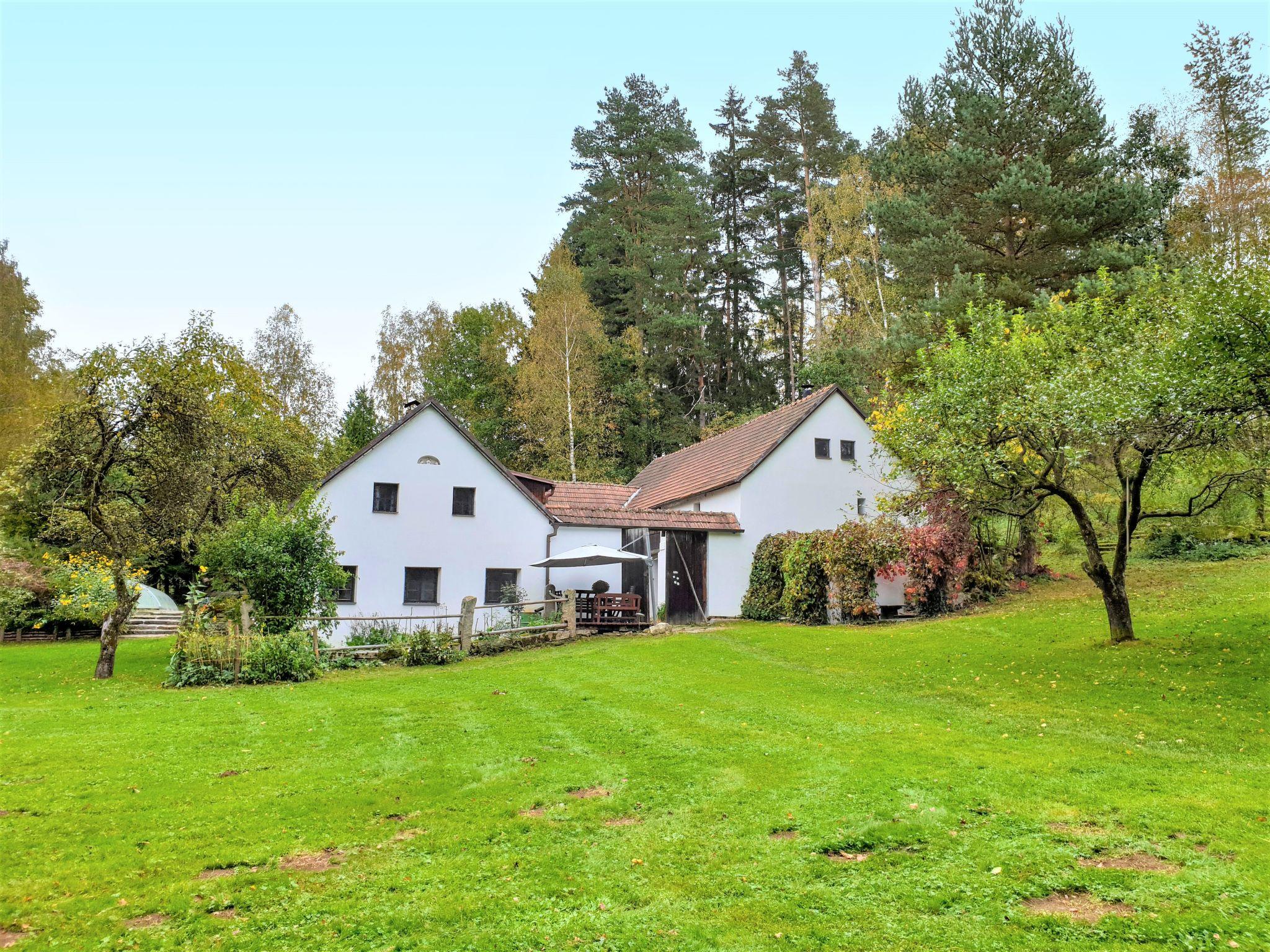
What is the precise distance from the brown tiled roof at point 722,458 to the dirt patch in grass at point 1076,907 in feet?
62.8

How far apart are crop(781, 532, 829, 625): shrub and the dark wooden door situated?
288cm

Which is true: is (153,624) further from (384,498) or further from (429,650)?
(429,650)

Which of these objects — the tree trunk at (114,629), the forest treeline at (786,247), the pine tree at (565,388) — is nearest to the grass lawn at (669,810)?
the tree trunk at (114,629)

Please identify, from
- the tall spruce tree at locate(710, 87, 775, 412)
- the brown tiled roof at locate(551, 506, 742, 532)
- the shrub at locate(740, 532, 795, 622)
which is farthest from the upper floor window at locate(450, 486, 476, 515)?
the tall spruce tree at locate(710, 87, 775, 412)

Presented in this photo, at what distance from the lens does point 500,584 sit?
956 inches

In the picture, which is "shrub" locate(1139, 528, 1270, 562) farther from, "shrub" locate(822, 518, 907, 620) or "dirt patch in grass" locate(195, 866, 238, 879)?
"dirt patch in grass" locate(195, 866, 238, 879)

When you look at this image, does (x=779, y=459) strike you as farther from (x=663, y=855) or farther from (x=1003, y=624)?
(x=663, y=855)

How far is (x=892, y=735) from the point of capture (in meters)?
9.11

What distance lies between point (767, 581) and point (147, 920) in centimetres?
1950

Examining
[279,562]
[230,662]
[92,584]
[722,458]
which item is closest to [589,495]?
[722,458]

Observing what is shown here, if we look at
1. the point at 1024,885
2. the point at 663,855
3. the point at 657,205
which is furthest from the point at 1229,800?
the point at 657,205

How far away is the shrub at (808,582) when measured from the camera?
21.2m

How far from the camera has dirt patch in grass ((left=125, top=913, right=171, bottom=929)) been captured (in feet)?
15.1

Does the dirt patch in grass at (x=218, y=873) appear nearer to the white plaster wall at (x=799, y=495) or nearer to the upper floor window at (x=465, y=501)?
the white plaster wall at (x=799, y=495)
